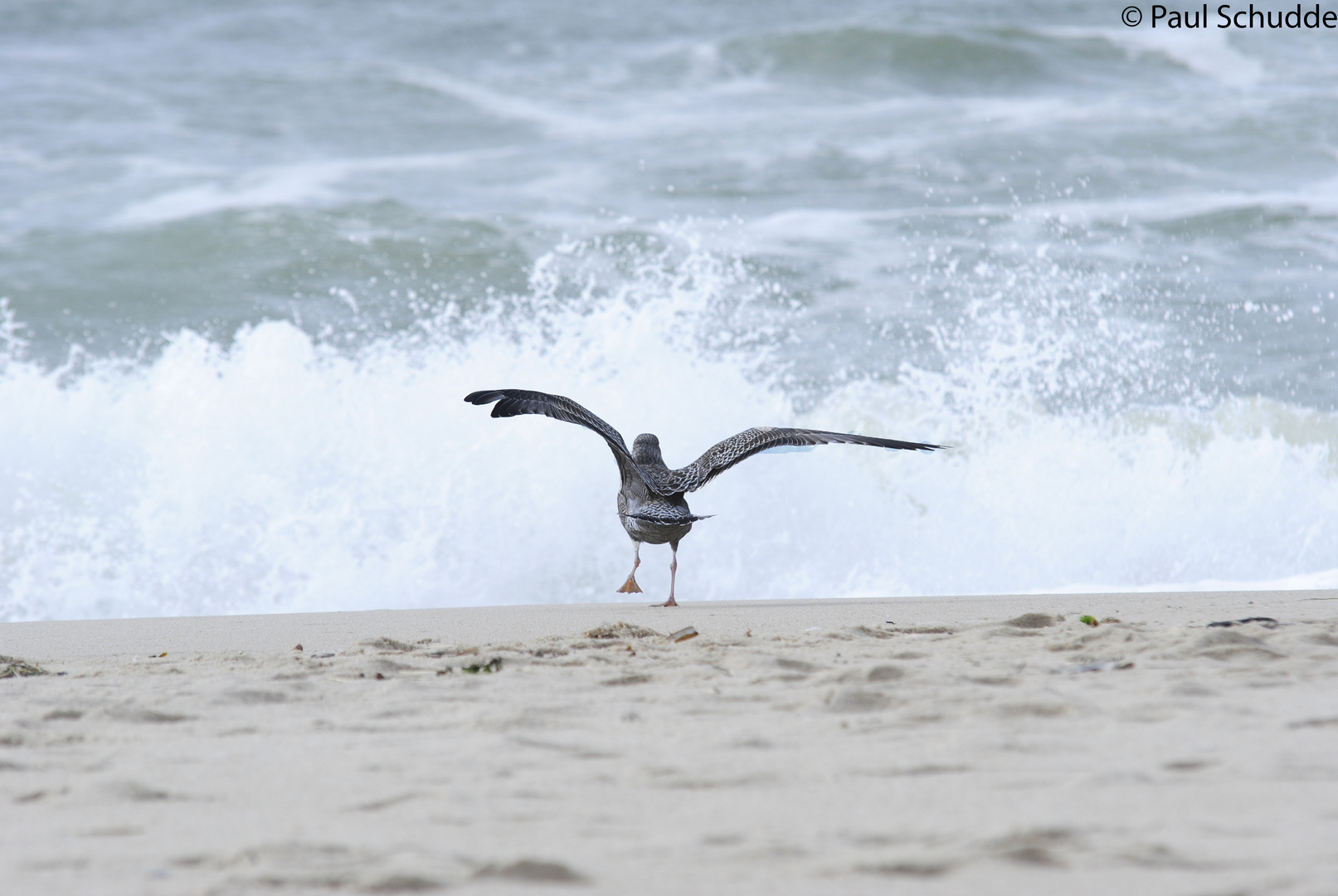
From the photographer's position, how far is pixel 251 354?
8828 millimetres

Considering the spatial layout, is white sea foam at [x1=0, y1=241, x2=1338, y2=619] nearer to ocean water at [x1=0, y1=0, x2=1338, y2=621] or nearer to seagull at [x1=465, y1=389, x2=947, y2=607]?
ocean water at [x1=0, y1=0, x2=1338, y2=621]

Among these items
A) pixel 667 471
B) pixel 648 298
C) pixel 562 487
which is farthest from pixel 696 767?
pixel 648 298

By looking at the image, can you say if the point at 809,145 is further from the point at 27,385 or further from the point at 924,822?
the point at 924,822

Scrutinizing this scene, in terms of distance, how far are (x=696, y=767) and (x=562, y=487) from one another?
5.54 m

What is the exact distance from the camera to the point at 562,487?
7.79m

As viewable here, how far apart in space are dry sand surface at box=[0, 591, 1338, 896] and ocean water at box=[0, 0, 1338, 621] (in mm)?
3390

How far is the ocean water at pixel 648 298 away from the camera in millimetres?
7406

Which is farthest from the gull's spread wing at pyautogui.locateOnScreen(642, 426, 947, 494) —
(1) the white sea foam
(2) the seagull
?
(1) the white sea foam

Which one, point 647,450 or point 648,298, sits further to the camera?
point 648,298

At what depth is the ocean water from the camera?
7406mm

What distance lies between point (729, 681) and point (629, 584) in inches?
120

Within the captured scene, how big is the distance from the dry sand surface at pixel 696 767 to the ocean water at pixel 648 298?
3.39m

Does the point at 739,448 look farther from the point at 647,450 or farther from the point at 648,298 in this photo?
the point at 648,298

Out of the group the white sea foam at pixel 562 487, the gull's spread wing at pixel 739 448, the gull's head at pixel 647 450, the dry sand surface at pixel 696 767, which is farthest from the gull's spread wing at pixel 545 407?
the white sea foam at pixel 562 487
